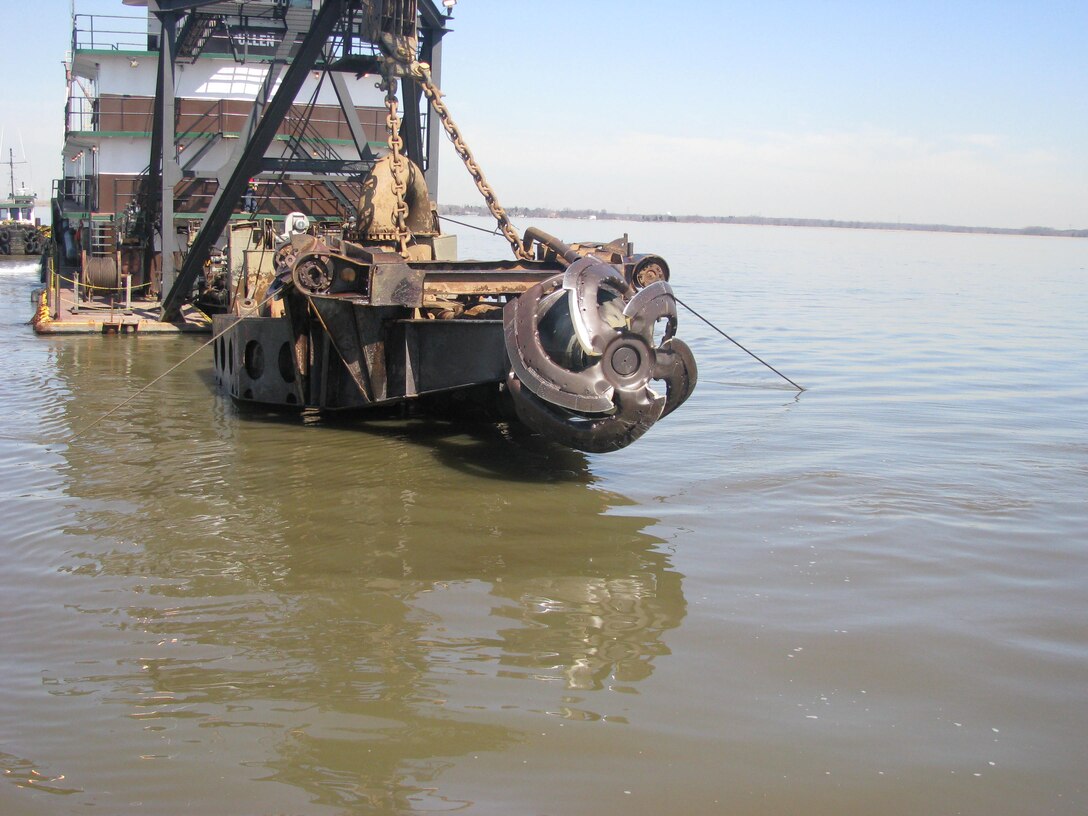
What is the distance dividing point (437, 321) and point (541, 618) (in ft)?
13.4

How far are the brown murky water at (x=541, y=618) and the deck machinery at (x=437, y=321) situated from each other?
0.64 m

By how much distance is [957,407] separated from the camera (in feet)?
42.1

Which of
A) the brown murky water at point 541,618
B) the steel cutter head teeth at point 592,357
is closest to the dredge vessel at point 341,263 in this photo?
the steel cutter head teeth at point 592,357

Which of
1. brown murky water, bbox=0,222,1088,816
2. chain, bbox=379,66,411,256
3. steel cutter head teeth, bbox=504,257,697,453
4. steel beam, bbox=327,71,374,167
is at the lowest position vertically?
brown murky water, bbox=0,222,1088,816

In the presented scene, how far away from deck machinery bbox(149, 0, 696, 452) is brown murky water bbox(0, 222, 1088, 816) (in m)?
0.64

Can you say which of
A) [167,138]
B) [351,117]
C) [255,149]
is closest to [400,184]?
[255,149]

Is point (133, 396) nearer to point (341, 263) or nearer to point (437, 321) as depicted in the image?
point (341, 263)

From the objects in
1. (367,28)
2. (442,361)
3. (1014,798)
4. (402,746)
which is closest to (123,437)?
(442,361)

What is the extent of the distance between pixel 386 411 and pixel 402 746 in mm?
7295

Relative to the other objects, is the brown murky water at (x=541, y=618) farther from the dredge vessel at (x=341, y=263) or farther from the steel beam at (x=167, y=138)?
the steel beam at (x=167, y=138)

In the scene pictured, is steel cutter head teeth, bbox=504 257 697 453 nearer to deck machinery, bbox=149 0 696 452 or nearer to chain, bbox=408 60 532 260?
deck machinery, bbox=149 0 696 452

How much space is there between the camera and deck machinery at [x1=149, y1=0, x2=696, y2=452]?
8.34m

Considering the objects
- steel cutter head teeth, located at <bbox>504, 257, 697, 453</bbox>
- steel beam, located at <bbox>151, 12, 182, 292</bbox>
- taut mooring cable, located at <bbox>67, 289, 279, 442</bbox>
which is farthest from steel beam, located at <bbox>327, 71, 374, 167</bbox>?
steel cutter head teeth, located at <bbox>504, 257, 697, 453</bbox>

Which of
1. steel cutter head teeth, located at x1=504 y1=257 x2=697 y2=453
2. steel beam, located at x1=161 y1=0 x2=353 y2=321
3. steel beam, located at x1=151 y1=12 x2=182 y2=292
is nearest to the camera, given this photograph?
steel cutter head teeth, located at x1=504 y1=257 x2=697 y2=453
